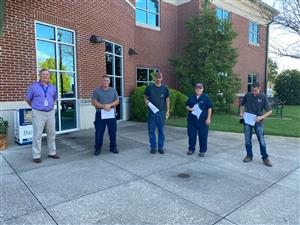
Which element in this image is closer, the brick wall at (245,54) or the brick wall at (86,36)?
the brick wall at (86,36)

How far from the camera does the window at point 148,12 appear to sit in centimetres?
1406

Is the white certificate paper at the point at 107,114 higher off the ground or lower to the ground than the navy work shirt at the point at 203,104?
lower

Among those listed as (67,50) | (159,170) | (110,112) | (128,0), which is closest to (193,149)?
(159,170)

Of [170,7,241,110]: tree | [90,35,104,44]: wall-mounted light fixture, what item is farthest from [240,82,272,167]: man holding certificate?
[170,7,241,110]: tree

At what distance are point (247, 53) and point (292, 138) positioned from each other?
13.6m

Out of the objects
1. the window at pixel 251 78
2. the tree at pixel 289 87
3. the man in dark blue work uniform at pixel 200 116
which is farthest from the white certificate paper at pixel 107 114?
the tree at pixel 289 87

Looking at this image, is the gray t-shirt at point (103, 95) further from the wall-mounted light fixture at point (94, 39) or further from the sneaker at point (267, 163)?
the wall-mounted light fixture at point (94, 39)

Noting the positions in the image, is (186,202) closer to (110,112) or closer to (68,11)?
(110,112)

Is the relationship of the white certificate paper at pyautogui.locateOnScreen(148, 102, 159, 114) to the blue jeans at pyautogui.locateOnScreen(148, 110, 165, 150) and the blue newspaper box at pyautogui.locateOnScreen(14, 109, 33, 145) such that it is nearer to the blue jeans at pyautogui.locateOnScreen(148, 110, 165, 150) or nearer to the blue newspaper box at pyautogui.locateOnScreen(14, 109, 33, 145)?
the blue jeans at pyautogui.locateOnScreen(148, 110, 165, 150)

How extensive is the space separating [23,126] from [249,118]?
5.56m

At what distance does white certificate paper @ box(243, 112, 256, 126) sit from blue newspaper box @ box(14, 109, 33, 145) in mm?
5413

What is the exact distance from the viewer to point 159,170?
4.77 meters

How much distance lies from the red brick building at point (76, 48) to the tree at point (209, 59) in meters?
1.73

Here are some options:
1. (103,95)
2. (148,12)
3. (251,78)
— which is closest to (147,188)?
(103,95)
